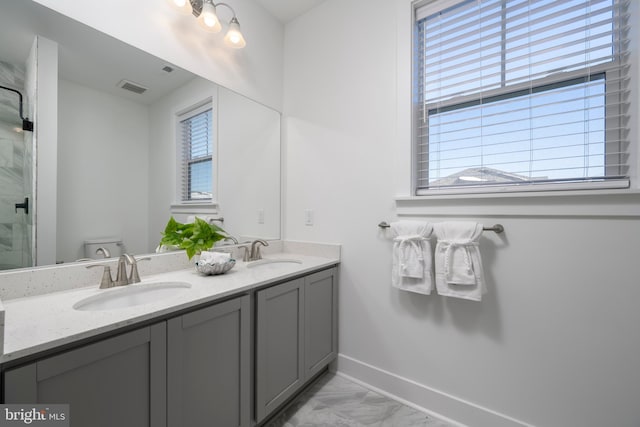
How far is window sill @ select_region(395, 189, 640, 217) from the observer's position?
41.9 inches

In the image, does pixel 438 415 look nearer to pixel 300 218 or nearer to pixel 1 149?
pixel 300 218

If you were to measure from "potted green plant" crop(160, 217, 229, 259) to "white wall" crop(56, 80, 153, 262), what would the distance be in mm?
108

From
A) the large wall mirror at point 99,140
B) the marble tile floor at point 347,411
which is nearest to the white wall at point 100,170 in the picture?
the large wall mirror at point 99,140

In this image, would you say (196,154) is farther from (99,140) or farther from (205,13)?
(205,13)

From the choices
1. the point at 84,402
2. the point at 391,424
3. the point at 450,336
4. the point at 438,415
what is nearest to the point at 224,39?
the point at 84,402

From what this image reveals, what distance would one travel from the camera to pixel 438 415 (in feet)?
4.76

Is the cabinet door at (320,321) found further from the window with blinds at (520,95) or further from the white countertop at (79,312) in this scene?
the window with blinds at (520,95)

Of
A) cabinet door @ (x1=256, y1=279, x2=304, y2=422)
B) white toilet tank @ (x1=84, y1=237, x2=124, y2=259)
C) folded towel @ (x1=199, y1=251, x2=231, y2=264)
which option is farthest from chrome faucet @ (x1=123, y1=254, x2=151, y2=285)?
cabinet door @ (x1=256, y1=279, x2=304, y2=422)

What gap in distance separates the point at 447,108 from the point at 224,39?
4.69 feet

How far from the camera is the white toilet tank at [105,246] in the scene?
1187mm

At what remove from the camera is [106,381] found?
78 centimetres

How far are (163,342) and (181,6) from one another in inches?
61.8

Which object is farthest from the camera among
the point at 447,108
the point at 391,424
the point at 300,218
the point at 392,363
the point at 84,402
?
the point at 300,218

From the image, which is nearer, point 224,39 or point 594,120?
point 594,120
